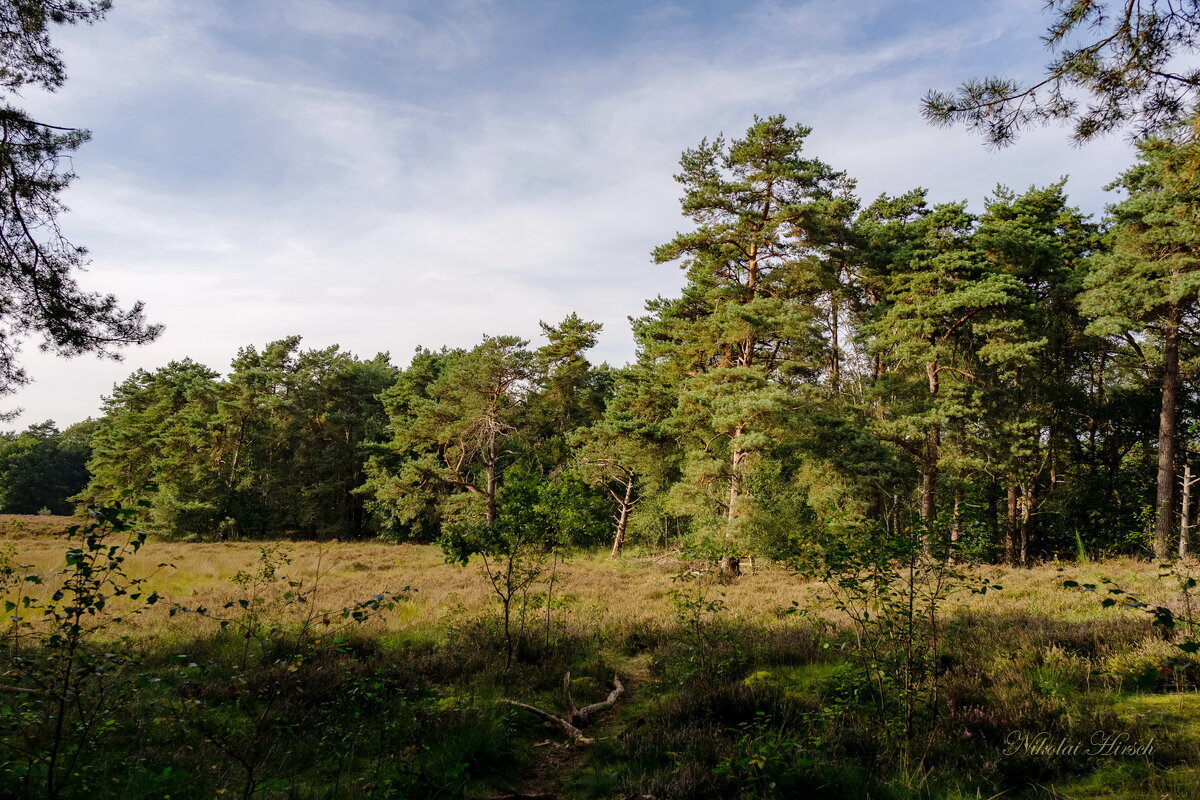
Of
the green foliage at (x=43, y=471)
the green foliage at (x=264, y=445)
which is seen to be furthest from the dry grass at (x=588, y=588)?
the green foliage at (x=43, y=471)

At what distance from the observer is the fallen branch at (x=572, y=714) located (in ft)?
19.0

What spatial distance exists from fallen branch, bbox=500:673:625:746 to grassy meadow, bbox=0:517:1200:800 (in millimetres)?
124

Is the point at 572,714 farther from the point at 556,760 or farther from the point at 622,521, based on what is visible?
the point at 622,521

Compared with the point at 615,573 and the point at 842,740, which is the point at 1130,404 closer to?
the point at 615,573

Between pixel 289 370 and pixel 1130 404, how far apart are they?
1794 inches

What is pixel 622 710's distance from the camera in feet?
21.6

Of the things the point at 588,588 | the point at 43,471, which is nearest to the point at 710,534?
the point at 588,588

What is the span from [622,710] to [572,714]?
72cm

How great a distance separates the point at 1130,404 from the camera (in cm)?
2162

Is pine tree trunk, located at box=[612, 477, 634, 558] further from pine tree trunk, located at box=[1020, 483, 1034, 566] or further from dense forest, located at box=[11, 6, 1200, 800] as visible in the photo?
pine tree trunk, located at box=[1020, 483, 1034, 566]

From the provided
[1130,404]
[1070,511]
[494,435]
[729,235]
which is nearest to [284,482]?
[494,435]

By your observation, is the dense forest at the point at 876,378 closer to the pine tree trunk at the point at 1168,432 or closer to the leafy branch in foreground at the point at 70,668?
the pine tree trunk at the point at 1168,432

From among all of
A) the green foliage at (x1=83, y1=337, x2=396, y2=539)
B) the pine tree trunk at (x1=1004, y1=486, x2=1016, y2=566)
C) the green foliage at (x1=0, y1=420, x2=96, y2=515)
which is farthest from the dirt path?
the green foliage at (x1=0, y1=420, x2=96, y2=515)

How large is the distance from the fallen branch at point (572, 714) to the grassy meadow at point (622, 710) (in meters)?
0.12
